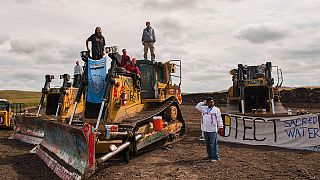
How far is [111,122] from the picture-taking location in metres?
9.60

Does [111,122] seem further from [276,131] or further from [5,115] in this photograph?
[5,115]

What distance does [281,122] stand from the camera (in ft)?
37.5

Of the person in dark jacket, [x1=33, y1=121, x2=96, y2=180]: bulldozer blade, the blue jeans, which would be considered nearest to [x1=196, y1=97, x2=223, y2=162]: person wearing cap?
the blue jeans

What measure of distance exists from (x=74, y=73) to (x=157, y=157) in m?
9.82

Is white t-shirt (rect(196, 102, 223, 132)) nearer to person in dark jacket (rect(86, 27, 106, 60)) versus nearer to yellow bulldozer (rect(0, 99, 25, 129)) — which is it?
person in dark jacket (rect(86, 27, 106, 60))

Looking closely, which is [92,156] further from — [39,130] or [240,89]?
[240,89]

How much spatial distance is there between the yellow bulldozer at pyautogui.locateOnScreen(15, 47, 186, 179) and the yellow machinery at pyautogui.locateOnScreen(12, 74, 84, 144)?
2.66 m

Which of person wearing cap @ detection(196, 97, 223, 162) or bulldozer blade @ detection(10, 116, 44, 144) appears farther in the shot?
bulldozer blade @ detection(10, 116, 44, 144)

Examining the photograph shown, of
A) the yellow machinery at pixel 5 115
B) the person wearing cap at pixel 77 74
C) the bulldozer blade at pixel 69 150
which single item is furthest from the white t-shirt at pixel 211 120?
the yellow machinery at pixel 5 115

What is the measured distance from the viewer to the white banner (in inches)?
428

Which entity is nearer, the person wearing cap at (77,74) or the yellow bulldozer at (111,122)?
the yellow bulldozer at (111,122)

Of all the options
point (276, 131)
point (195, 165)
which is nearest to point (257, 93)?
point (276, 131)

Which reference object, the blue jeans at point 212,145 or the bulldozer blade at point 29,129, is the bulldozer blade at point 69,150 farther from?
the blue jeans at point 212,145

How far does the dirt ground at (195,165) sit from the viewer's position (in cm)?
767
